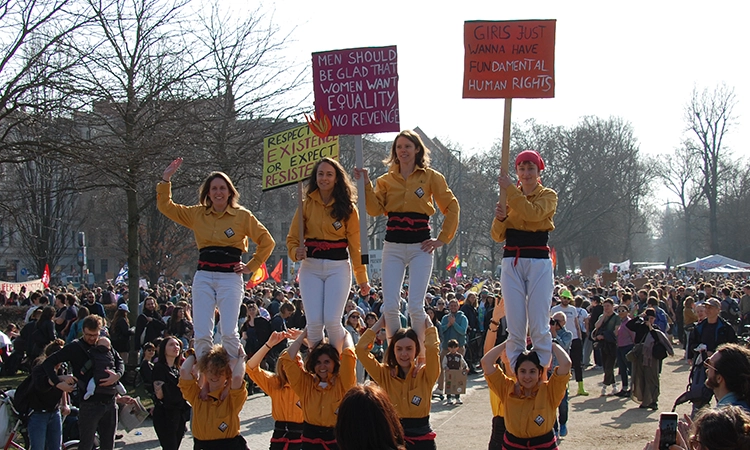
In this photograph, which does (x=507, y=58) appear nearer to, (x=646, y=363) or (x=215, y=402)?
(x=215, y=402)

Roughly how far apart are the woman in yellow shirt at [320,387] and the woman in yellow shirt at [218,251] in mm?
639

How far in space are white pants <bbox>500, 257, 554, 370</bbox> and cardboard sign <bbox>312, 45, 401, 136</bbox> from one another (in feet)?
6.33

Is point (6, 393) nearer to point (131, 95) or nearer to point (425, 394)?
point (425, 394)

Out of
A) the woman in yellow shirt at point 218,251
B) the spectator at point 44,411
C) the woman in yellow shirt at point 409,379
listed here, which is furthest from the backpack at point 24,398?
the woman in yellow shirt at point 409,379

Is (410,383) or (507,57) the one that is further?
(507,57)

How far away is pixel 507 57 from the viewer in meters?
7.45

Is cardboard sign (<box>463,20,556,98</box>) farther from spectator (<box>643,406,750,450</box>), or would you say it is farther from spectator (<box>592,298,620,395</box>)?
spectator (<box>592,298,620,395</box>)

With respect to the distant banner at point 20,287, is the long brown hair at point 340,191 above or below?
above

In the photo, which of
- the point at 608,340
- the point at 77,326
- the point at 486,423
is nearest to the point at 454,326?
the point at 608,340

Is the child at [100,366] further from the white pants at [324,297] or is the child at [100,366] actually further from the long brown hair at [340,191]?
the long brown hair at [340,191]

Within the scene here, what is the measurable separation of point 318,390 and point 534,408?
1.84 m

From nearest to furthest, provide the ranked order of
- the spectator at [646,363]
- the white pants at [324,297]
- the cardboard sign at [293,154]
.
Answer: the white pants at [324,297]
the cardboard sign at [293,154]
the spectator at [646,363]

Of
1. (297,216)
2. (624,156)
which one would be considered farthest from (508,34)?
(624,156)

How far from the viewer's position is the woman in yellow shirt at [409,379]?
22.8 ft
